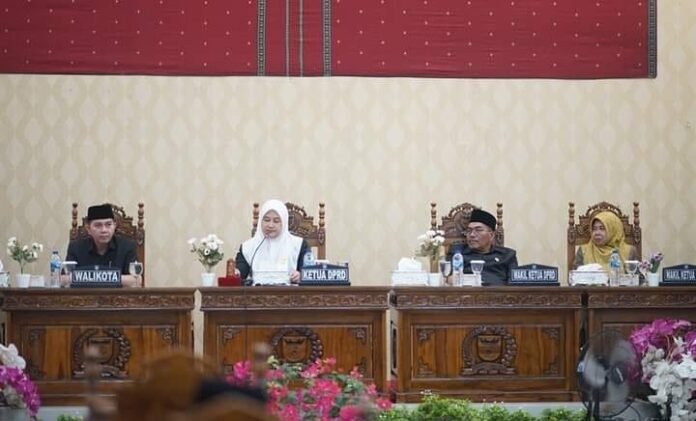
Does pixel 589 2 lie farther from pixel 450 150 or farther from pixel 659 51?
pixel 450 150

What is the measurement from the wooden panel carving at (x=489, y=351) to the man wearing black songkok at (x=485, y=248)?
684mm

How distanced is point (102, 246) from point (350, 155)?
6.92 feet

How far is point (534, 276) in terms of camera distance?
7.05 metres

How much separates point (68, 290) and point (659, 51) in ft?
15.6

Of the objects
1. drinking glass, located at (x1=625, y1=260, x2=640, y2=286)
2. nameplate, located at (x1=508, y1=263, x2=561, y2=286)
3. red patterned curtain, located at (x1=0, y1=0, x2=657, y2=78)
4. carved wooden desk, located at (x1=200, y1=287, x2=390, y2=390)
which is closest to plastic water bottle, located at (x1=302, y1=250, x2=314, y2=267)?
carved wooden desk, located at (x1=200, y1=287, x2=390, y2=390)

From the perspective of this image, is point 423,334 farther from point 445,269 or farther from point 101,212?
point 101,212

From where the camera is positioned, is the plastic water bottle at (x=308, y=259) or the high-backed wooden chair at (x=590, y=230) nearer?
the plastic water bottle at (x=308, y=259)

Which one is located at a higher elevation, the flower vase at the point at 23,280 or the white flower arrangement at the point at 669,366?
the flower vase at the point at 23,280

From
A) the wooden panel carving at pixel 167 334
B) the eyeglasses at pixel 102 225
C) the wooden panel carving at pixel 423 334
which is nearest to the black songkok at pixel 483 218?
the wooden panel carving at pixel 423 334

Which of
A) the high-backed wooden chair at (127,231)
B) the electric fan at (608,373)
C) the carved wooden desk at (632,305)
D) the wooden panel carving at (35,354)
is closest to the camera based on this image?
the electric fan at (608,373)

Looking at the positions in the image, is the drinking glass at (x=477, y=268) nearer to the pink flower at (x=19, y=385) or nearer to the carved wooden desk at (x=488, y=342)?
the carved wooden desk at (x=488, y=342)

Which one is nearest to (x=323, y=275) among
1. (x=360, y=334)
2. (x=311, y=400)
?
(x=360, y=334)

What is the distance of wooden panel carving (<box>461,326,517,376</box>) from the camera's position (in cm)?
695

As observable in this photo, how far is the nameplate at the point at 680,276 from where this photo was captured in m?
7.21
